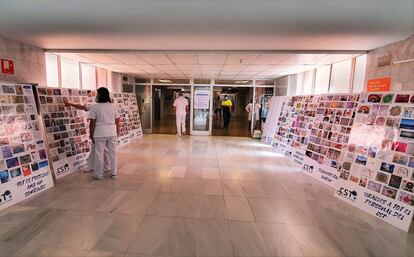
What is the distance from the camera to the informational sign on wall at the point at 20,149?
9.77 ft

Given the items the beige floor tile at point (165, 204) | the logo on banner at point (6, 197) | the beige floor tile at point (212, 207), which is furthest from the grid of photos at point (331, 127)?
the logo on banner at point (6, 197)

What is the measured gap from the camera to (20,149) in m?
3.23

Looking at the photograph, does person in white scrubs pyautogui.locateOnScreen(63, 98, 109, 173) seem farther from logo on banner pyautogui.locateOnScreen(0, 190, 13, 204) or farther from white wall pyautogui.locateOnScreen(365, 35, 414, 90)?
white wall pyautogui.locateOnScreen(365, 35, 414, 90)

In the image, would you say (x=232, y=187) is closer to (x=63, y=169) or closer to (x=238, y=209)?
(x=238, y=209)

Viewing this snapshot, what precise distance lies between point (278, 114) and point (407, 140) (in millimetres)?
4178

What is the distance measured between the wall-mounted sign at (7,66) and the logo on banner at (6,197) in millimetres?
2060

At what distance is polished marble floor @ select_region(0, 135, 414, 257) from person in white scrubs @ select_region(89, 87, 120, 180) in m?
0.35

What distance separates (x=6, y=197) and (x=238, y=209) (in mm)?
3035

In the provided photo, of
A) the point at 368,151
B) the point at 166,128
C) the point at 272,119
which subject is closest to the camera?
the point at 368,151

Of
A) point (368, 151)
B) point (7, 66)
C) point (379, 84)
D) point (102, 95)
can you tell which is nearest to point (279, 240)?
point (368, 151)

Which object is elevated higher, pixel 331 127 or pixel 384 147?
pixel 331 127

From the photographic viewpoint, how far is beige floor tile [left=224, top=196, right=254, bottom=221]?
278 cm

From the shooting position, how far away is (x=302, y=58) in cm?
482

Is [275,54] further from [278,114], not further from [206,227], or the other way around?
[206,227]
